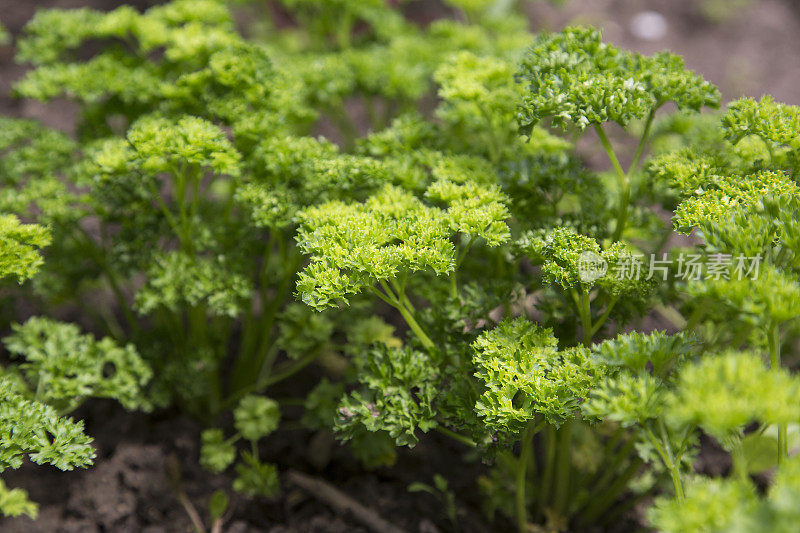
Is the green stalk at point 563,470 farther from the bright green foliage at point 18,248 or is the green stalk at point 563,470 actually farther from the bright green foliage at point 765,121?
the bright green foliage at point 18,248

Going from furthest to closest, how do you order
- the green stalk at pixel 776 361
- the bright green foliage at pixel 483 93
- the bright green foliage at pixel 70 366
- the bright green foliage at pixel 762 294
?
the bright green foliage at pixel 483 93 → the bright green foliage at pixel 70 366 → the green stalk at pixel 776 361 → the bright green foliage at pixel 762 294

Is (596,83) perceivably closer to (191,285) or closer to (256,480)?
(191,285)

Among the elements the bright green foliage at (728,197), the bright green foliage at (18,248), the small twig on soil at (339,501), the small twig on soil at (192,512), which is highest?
the bright green foliage at (728,197)

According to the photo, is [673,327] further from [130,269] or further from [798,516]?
[130,269]

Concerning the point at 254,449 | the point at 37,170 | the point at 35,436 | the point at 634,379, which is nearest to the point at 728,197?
the point at 634,379

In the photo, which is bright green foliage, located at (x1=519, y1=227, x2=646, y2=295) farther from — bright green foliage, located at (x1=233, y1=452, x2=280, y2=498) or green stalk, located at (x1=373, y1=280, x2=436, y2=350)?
bright green foliage, located at (x1=233, y1=452, x2=280, y2=498)

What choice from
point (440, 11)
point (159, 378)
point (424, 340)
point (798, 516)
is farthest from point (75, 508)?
point (440, 11)

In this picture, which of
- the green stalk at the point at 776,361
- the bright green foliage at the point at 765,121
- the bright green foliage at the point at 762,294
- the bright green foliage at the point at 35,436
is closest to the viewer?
the bright green foliage at the point at 762,294

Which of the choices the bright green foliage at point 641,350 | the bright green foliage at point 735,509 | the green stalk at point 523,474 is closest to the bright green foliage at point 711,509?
the bright green foliage at point 735,509
